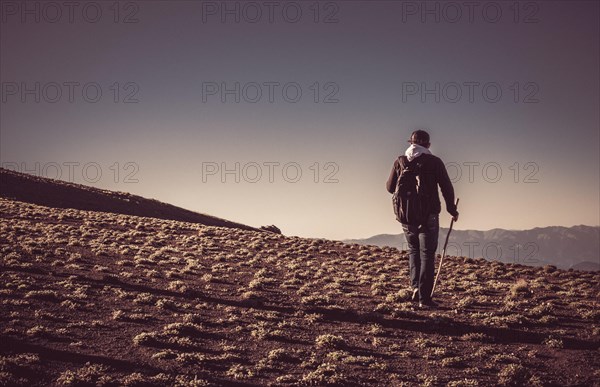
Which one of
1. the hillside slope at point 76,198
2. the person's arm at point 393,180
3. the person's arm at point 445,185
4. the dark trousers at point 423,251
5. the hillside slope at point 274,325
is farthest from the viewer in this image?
the hillside slope at point 76,198

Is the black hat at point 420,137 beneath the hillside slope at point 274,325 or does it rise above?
above

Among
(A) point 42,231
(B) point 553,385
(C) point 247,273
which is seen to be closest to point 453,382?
(B) point 553,385

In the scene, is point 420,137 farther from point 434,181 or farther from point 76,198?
point 76,198

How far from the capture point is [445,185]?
313 inches

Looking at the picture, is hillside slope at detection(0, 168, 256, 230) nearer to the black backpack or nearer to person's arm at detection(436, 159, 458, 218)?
the black backpack

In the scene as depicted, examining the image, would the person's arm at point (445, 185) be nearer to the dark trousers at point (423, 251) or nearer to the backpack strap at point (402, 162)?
the dark trousers at point (423, 251)

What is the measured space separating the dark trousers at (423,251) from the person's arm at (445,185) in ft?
1.27

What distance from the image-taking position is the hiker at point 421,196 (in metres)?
7.98

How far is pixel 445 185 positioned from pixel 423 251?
153cm

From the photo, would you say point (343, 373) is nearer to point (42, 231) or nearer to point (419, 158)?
point (419, 158)

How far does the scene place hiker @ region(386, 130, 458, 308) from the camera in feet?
26.2

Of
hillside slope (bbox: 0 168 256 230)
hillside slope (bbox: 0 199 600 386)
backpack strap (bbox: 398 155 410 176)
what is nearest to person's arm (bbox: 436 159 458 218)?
backpack strap (bbox: 398 155 410 176)

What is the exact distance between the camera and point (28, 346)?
21.7ft

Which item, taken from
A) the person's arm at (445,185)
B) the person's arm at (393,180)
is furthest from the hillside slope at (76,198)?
the person's arm at (445,185)
